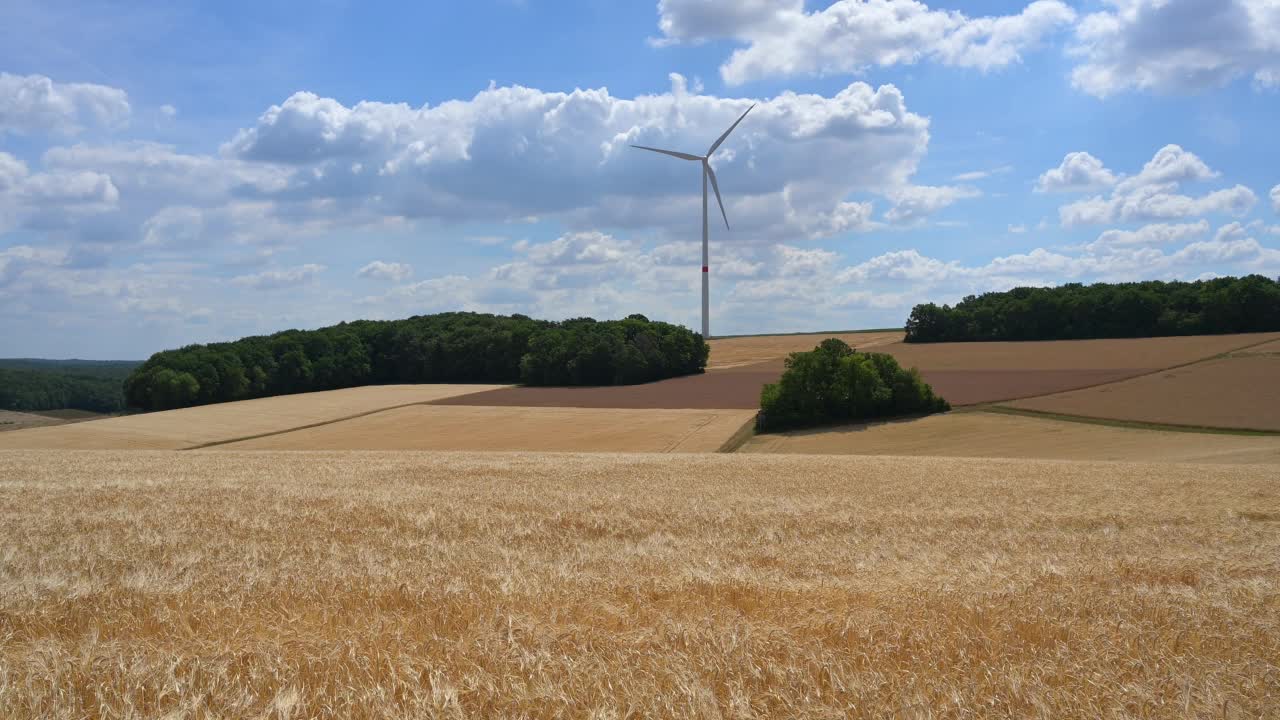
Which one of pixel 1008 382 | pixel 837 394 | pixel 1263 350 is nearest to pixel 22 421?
pixel 837 394

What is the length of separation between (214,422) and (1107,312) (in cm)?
8892

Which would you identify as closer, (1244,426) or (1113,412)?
(1244,426)

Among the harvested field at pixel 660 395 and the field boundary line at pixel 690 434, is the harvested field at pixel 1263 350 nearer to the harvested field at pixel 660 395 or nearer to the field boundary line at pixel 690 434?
the harvested field at pixel 660 395

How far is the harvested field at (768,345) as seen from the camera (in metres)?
106

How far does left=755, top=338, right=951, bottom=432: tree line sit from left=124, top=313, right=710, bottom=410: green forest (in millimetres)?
31768

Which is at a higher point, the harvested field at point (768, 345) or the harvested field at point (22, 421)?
the harvested field at point (768, 345)

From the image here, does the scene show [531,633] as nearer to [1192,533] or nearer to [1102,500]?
[1192,533]

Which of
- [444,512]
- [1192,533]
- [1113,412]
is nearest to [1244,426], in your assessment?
[1113,412]

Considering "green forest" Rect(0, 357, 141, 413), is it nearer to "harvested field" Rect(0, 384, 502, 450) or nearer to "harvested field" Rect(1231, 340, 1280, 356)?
"harvested field" Rect(0, 384, 502, 450)

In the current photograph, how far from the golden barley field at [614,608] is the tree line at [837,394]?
43072 millimetres

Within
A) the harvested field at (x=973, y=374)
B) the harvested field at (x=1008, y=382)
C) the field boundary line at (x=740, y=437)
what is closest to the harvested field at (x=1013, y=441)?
the field boundary line at (x=740, y=437)

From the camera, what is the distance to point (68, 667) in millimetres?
4734

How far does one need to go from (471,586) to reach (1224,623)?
556 centimetres

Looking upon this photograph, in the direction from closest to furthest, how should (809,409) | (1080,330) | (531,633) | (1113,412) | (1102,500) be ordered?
(531,633) < (1102,500) < (1113,412) < (809,409) < (1080,330)
